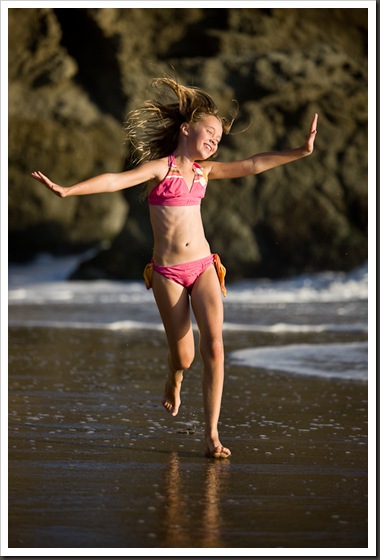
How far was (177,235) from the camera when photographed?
486 cm

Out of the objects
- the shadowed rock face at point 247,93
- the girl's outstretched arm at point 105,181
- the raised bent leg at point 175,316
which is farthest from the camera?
the shadowed rock face at point 247,93

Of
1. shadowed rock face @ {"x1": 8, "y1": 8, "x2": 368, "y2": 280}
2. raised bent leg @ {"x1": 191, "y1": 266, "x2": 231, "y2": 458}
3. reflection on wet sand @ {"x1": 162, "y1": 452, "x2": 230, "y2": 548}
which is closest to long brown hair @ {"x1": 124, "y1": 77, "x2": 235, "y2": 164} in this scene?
raised bent leg @ {"x1": 191, "y1": 266, "x2": 231, "y2": 458}

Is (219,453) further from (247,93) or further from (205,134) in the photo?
(247,93)

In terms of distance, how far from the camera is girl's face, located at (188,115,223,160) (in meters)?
4.92

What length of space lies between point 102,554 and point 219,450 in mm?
1404

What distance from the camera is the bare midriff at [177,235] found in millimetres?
4855

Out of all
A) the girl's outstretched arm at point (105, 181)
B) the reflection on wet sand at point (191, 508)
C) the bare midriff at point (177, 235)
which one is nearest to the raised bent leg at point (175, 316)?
the bare midriff at point (177, 235)

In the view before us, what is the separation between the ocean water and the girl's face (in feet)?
8.20

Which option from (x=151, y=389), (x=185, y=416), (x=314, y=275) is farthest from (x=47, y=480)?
(x=314, y=275)

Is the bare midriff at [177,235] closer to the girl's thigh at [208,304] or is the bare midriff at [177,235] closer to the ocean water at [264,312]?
the girl's thigh at [208,304]

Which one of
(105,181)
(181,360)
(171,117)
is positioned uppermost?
(171,117)

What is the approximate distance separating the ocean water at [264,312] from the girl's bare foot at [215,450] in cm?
245

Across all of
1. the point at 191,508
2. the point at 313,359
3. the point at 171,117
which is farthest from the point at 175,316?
the point at 313,359

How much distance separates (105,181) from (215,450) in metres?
1.23
